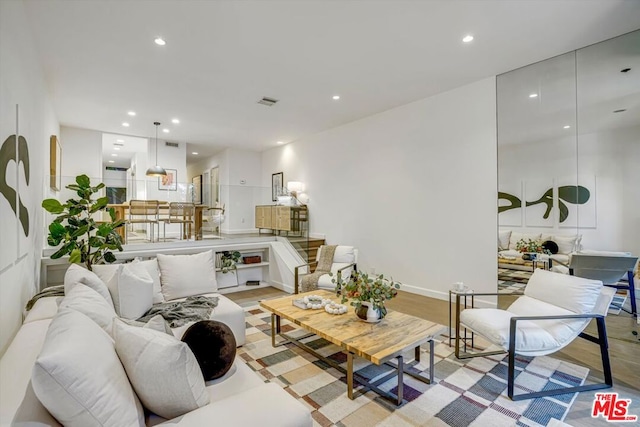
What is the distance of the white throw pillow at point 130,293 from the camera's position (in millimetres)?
2481

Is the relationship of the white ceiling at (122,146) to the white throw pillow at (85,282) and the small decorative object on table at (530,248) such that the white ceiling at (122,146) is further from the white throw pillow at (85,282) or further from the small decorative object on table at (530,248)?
the small decorative object on table at (530,248)

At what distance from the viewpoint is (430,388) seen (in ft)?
7.71

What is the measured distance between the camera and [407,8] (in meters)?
2.79

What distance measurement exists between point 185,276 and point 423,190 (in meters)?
3.88

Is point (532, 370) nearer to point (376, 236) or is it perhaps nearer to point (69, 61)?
point (376, 236)

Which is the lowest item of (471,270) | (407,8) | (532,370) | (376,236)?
(532,370)

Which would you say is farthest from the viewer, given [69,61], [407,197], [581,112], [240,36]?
[407,197]

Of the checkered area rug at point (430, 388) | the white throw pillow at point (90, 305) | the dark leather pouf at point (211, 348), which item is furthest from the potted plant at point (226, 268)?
the dark leather pouf at point (211, 348)

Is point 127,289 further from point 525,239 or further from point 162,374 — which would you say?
point 525,239

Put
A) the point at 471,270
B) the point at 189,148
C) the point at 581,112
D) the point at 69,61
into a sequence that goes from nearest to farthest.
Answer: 1. the point at 581,112
2. the point at 69,61
3. the point at 471,270
4. the point at 189,148

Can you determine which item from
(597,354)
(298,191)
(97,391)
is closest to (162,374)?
(97,391)

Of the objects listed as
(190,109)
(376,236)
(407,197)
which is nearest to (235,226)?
(190,109)

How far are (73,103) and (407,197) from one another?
20.6 feet

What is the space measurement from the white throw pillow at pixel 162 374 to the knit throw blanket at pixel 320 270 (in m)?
3.36
